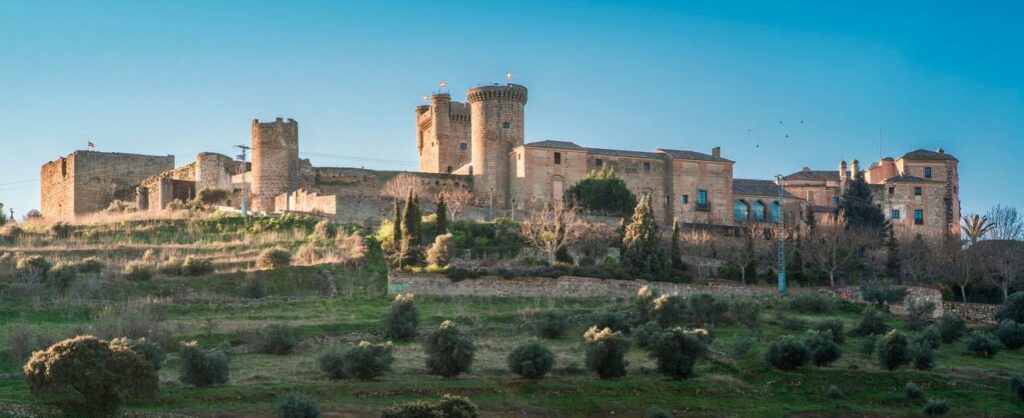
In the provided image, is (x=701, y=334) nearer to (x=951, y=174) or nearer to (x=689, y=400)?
(x=689, y=400)

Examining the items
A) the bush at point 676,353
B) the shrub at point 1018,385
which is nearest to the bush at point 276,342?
the bush at point 676,353

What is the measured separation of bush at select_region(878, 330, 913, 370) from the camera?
3706 cm

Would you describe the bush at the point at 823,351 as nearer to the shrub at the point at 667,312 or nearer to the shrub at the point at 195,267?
the shrub at the point at 667,312

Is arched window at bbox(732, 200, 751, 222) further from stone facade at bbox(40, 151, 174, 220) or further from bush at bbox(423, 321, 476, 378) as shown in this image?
bush at bbox(423, 321, 476, 378)

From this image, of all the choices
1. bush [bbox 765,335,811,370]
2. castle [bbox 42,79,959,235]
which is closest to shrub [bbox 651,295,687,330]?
bush [bbox 765,335,811,370]

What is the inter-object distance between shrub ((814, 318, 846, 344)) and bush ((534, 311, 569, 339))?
8.03 meters

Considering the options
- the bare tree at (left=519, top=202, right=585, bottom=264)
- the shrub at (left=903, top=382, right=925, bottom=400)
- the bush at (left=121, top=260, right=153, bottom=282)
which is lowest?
the shrub at (left=903, top=382, right=925, bottom=400)

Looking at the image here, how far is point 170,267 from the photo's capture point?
150ft

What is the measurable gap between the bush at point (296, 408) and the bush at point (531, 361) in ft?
24.4

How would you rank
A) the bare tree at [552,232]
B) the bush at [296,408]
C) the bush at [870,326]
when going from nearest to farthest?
the bush at [296,408]
the bush at [870,326]
the bare tree at [552,232]

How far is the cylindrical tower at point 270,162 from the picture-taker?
195 ft

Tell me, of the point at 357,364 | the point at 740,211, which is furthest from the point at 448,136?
the point at 357,364

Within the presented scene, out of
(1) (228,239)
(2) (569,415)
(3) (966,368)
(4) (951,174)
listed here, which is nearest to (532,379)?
(2) (569,415)

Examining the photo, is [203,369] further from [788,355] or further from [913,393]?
[913,393]
